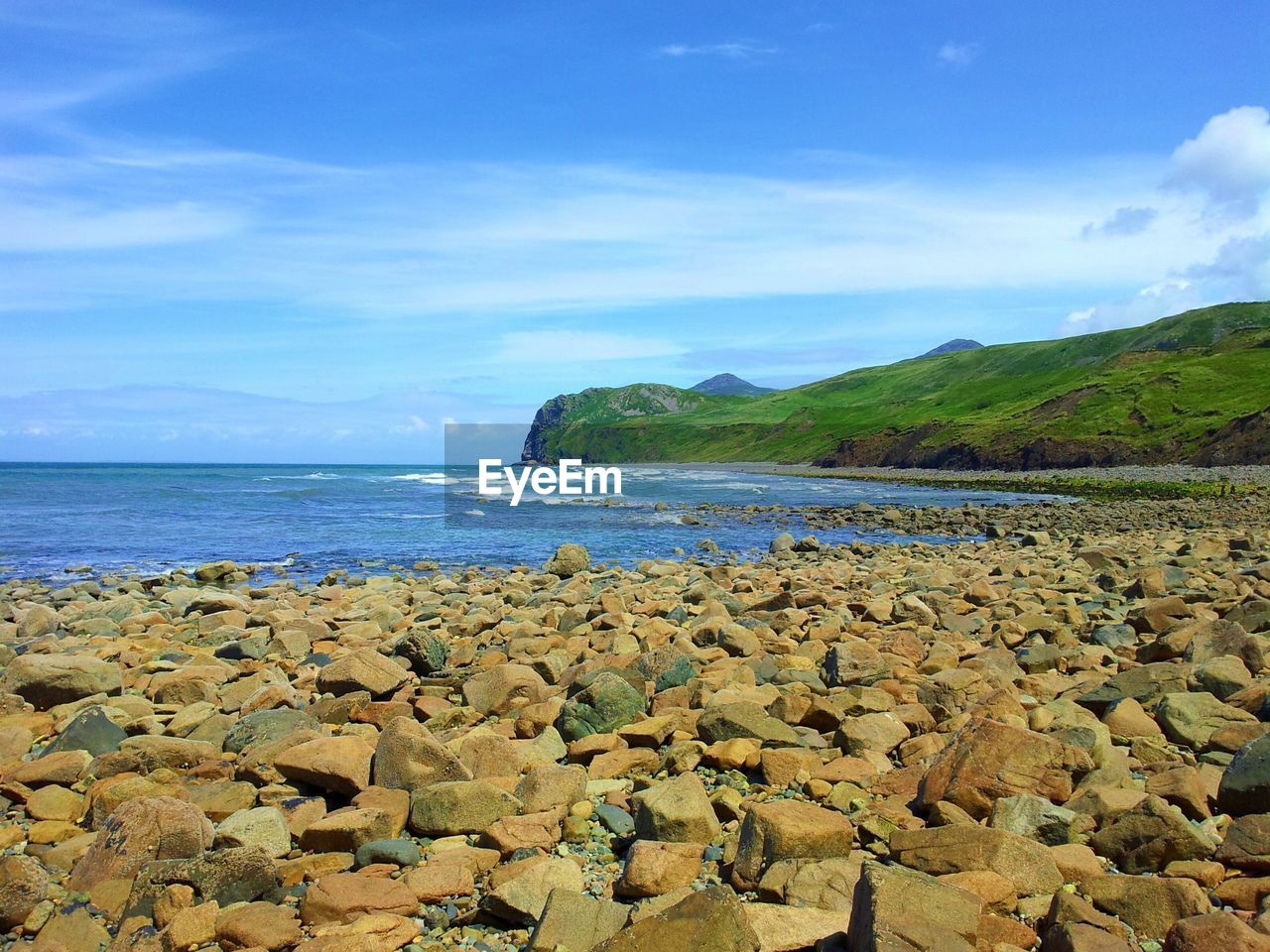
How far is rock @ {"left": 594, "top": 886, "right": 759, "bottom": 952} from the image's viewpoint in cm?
394

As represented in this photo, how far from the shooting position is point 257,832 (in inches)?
212

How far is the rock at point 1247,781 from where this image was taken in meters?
5.01

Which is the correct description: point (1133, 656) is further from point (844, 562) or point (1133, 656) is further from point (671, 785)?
point (844, 562)

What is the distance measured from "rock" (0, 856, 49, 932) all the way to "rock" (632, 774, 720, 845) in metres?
3.42

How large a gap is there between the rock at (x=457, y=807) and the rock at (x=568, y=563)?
46.4 ft

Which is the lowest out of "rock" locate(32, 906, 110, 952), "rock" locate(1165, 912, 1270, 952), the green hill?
"rock" locate(32, 906, 110, 952)

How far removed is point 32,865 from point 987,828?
17.7 feet

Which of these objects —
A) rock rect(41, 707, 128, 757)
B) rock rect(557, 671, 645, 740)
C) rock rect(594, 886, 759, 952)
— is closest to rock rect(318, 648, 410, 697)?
rock rect(41, 707, 128, 757)

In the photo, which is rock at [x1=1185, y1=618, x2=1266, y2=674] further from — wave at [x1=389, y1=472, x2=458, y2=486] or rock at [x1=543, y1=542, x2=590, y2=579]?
wave at [x1=389, y1=472, x2=458, y2=486]

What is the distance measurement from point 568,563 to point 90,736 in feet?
44.3

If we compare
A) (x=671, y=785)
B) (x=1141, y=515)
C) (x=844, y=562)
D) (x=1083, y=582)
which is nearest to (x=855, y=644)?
(x=671, y=785)

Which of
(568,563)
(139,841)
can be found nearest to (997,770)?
(139,841)

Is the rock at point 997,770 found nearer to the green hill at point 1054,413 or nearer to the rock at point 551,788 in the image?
the rock at point 551,788

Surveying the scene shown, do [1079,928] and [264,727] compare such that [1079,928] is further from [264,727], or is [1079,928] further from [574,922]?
[264,727]
